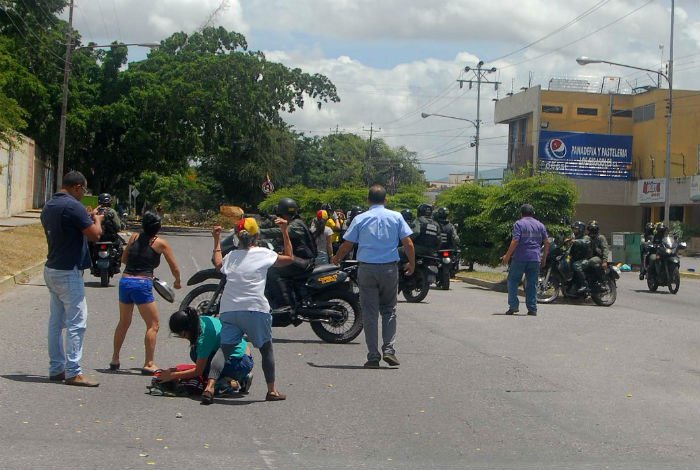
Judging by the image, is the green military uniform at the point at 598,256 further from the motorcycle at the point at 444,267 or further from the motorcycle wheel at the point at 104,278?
the motorcycle wheel at the point at 104,278

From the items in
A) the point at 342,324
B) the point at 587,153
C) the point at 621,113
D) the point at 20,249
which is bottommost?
the point at 342,324

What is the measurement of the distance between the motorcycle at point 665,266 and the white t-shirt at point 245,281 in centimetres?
1687

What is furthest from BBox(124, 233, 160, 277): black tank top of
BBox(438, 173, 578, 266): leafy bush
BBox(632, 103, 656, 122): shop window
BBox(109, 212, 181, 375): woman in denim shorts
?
BBox(632, 103, 656, 122): shop window

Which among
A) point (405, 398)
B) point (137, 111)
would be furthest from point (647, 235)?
point (137, 111)

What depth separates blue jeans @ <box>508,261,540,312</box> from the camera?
16016 millimetres

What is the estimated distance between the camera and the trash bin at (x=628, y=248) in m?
33.9

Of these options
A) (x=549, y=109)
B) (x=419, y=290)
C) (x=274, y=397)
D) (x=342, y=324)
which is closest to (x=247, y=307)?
(x=274, y=397)

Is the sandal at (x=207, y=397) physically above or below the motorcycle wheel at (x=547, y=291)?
below

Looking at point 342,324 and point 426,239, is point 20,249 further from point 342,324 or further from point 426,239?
point 342,324

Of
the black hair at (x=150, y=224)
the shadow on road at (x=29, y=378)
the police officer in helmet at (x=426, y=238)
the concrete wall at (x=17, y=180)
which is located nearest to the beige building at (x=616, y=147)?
the concrete wall at (x=17, y=180)

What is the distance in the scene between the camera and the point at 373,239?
10.4m

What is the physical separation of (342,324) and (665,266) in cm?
1365

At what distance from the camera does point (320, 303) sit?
1203cm

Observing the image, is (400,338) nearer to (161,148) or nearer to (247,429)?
(247,429)
